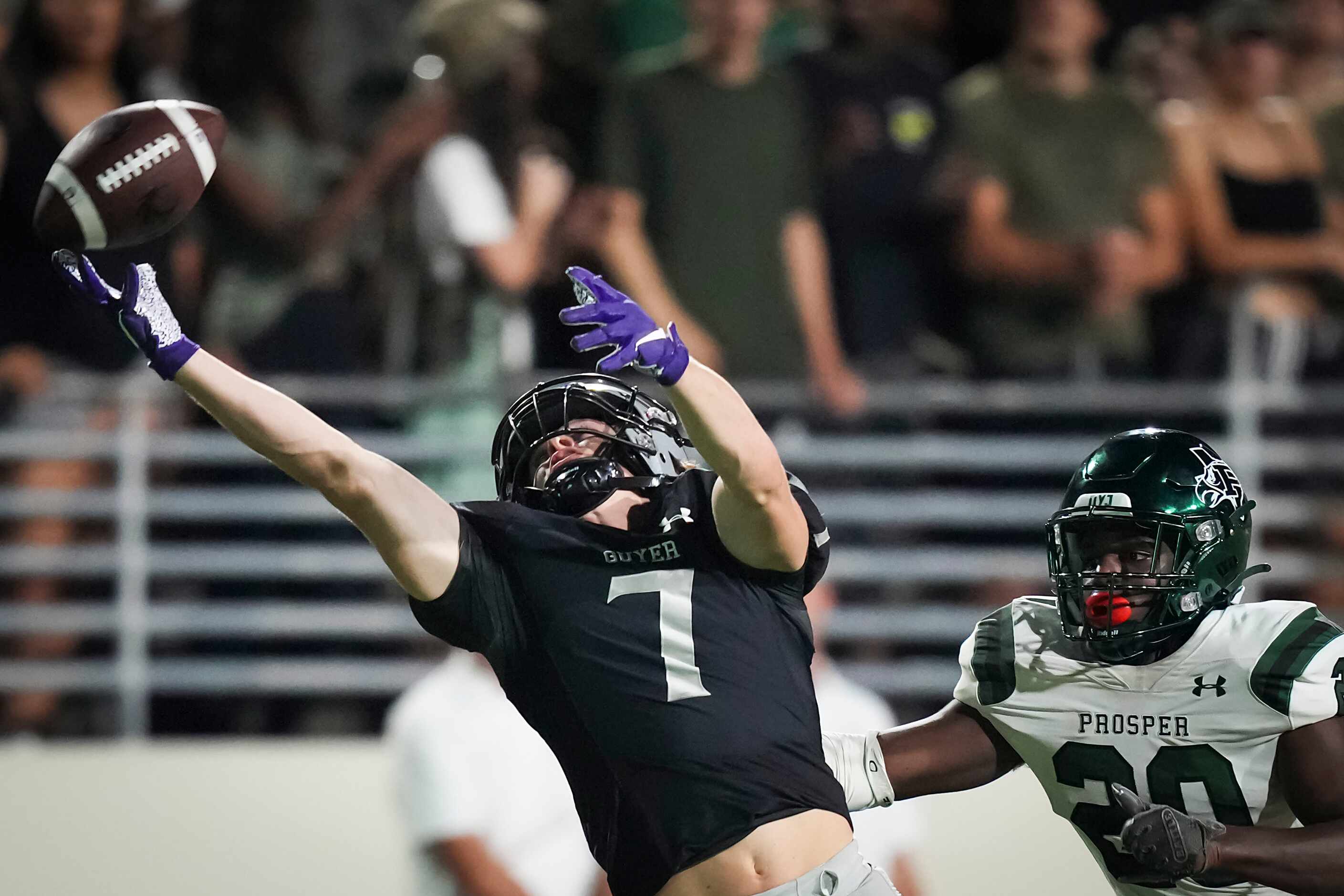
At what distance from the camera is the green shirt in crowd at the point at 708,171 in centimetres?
551

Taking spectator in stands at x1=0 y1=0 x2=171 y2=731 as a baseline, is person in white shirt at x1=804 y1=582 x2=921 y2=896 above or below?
below

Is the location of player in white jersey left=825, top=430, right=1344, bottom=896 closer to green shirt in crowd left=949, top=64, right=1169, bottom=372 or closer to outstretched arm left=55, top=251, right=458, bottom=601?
outstretched arm left=55, top=251, right=458, bottom=601

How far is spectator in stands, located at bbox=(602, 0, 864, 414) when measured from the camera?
550cm

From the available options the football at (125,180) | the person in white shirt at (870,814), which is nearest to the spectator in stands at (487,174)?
the person in white shirt at (870,814)

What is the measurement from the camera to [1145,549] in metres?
3.04

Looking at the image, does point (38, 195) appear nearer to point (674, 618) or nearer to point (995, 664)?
point (674, 618)

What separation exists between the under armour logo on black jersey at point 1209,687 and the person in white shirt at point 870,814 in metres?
1.51

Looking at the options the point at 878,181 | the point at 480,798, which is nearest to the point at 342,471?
the point at 480,798

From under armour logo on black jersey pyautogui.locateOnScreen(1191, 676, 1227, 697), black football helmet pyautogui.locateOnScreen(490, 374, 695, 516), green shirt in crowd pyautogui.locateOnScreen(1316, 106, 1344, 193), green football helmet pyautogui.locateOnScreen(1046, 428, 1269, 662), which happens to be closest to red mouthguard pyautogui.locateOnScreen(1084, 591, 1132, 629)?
green football helmet pyautogui.locateOnScreen(1046, 428, 1269, 662)

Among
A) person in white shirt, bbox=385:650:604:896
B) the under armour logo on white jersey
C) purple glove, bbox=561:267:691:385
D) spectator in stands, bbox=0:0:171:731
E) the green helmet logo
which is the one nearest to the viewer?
purple glove, bbox=561:267:691:385

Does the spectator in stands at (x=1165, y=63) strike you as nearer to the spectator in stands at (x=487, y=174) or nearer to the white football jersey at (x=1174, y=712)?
the spectator in stands at (x=487, y=174)

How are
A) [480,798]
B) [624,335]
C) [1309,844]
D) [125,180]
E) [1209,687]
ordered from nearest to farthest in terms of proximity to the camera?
[624,335] < [1309,844] < [125,180] < [1209,687] < [480,798]

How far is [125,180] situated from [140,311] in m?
0.25

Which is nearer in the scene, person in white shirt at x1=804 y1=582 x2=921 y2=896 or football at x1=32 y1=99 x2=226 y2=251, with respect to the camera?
football at x1=32 y1=99 x2=226 y2=251
